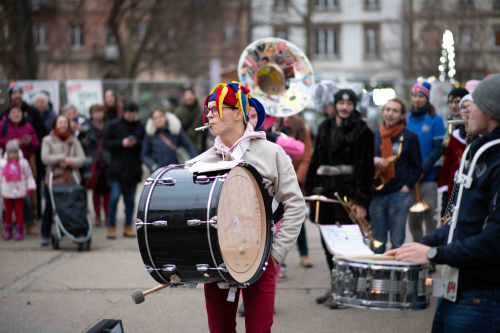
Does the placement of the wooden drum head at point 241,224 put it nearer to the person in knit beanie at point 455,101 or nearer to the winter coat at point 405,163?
the winter coat at point 405,163

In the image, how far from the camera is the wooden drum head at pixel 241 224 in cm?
291

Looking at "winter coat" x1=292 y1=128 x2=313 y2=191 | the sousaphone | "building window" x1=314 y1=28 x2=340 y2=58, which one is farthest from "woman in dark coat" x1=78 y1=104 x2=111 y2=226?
"building window" x1=314 y1=28 x2=340 y2=58

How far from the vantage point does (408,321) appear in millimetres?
4777

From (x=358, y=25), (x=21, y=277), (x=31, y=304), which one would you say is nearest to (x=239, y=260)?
(x=31, y=304)

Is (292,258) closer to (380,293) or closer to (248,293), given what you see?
(248,293)

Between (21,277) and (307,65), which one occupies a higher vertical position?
(307,65)

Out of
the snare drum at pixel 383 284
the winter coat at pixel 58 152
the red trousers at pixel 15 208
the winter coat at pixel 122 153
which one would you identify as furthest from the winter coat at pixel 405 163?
the red trousers at pixel 15 208

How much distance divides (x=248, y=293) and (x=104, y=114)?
711 cm

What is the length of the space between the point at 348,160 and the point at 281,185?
199 cm

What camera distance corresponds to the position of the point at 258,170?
3.25 m

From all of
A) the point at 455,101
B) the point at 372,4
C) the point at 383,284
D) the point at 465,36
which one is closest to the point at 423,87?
the point at 455,101

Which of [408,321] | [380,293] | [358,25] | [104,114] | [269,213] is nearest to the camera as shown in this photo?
[380,293]

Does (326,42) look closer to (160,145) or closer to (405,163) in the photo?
(160,145)

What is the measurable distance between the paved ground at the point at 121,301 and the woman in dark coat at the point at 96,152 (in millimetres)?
1871
